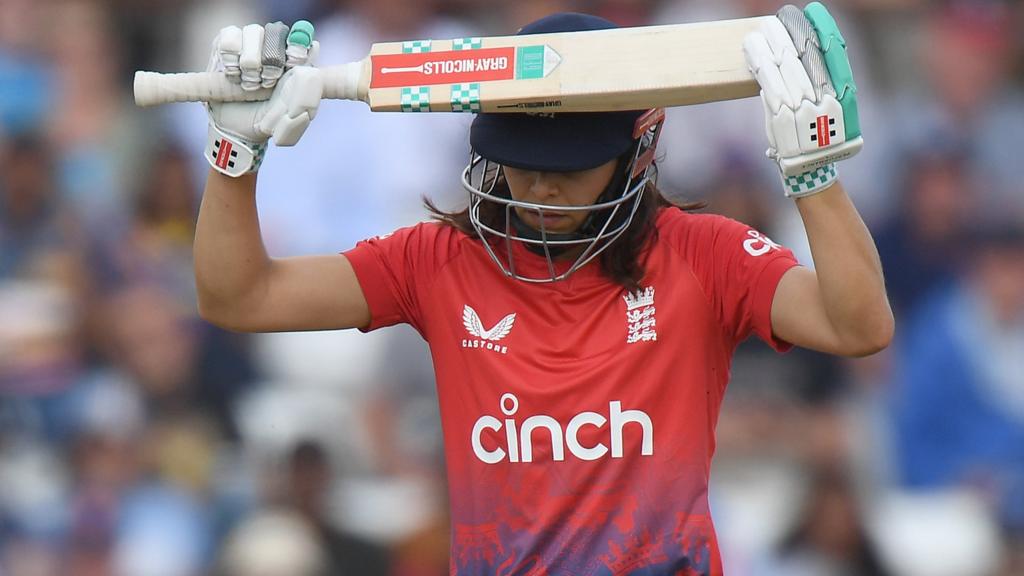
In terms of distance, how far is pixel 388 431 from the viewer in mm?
5992

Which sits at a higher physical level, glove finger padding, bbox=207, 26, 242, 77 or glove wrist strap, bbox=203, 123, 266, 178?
glove finger padding, bbox=207, 26, 242, 77

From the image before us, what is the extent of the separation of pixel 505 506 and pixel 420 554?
259 centimetres

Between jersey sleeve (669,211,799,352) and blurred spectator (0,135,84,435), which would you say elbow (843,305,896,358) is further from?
blurred spectator (0,135,84,435)

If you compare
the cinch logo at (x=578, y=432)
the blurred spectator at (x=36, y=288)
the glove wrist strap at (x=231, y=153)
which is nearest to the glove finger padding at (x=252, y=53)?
the glove wrist strap at (x=231, y=153)

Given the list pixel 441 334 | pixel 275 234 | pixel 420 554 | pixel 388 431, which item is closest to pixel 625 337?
pixel 441 334

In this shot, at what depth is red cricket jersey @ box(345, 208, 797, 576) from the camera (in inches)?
117

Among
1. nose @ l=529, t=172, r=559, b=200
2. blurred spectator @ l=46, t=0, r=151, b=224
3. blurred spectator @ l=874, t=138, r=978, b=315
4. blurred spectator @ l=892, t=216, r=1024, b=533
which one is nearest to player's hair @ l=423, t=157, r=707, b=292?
nose @ l=529, t=172, r=559, b=200

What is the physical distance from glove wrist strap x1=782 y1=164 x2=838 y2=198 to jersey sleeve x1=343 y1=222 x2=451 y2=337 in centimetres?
70

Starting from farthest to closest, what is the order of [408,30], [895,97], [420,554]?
[895,97] < [408,30] < [420,554]

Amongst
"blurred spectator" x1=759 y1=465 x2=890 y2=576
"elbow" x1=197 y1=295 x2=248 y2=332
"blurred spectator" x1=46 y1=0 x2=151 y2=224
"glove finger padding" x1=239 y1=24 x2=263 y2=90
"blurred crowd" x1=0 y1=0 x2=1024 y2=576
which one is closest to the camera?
"glove finger padding" x1=239 y1=24 x2=263 y2=90

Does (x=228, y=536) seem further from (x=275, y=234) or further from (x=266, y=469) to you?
(x=275, y=234)

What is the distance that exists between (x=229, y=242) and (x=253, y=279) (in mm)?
84

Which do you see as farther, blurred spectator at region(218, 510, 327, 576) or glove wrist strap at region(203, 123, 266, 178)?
blurred spectator at region(218, 510, 327, 576)

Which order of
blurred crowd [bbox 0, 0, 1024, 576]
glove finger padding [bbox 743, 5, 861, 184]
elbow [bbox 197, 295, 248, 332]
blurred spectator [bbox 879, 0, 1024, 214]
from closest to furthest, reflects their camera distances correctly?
glove finger padding [bbox 743, 5, 861, 184] → elbow [bbox 197, 295, 248, 332] → blurred crowd [bbox 0, 0, 1024, 576] → blurred spectator [bbox 879, 0, 1024, 214]
